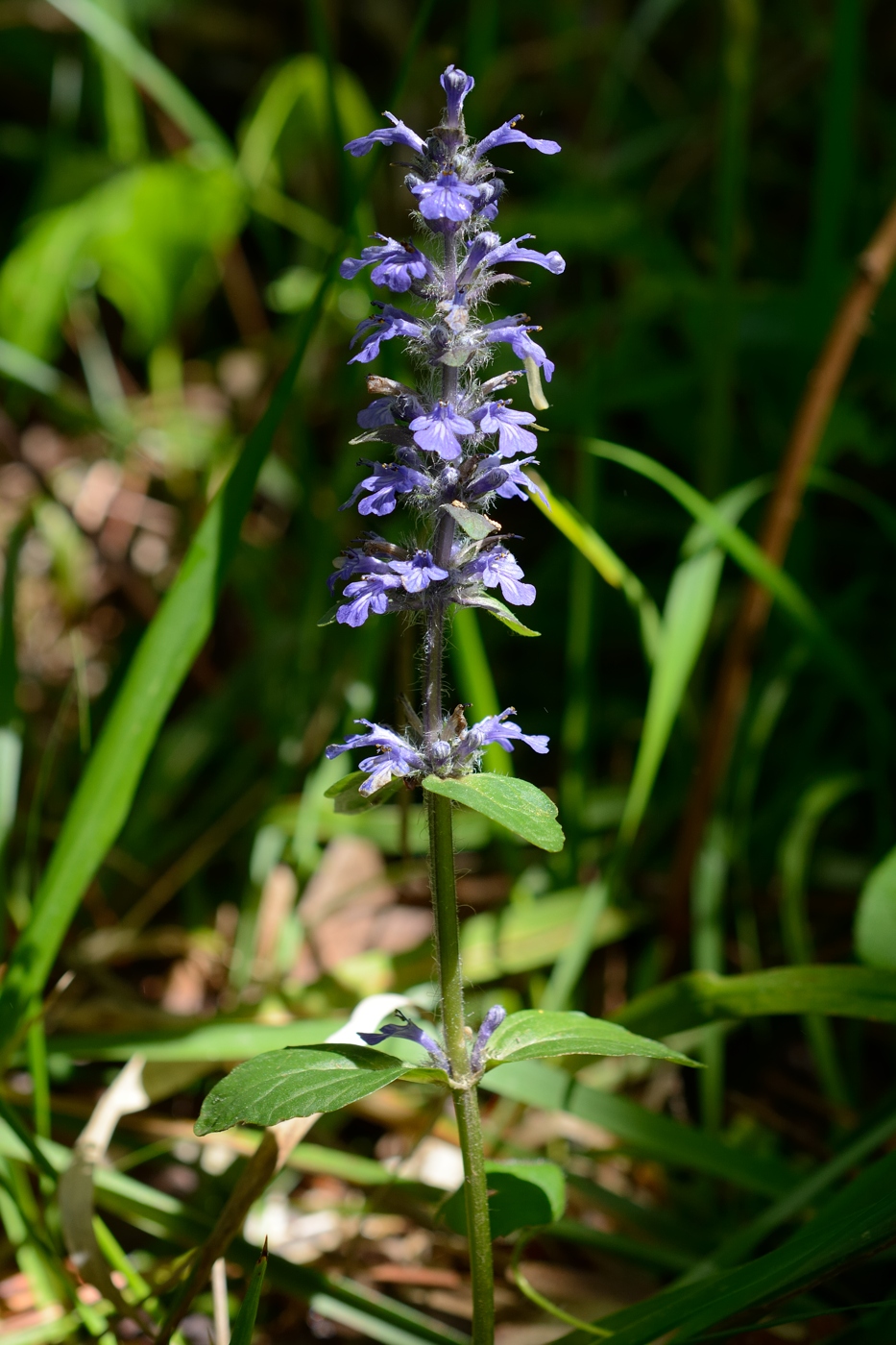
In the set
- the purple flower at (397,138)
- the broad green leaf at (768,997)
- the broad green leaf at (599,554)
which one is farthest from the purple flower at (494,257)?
the broad green leaf at (768,997)

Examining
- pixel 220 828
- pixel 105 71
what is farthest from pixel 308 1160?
pixel 105 71

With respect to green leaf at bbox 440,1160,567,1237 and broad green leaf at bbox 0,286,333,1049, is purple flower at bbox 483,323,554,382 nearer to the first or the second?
broad green leaf at bbox 0,286,333,1049

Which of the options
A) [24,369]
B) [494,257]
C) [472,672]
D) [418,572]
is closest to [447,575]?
[418,572]

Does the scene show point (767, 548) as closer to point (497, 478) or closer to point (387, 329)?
point (497, 478)

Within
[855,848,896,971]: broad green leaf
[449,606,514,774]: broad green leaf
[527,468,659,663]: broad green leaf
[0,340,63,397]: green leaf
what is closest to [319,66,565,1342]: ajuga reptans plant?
[527,468,659,663]: broad green leaf

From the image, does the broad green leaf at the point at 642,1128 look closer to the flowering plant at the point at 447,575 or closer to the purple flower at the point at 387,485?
the flowering plant at the point at 447,575
